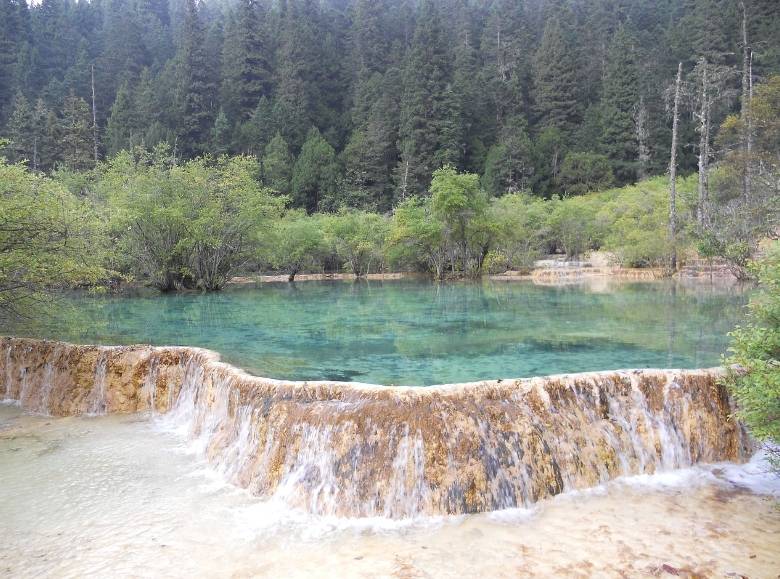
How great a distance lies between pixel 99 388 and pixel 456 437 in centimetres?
647

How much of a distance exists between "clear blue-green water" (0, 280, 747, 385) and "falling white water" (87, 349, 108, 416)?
1.79 meters

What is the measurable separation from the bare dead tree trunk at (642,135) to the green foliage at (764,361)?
153 ft

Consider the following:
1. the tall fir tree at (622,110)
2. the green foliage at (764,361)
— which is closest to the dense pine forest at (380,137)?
the tall fir tree at (622,110)

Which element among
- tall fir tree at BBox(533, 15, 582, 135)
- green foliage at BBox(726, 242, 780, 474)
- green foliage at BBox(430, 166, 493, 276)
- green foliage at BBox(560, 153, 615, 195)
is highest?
tall fir tree at BBox(533, 15, 582, 135)

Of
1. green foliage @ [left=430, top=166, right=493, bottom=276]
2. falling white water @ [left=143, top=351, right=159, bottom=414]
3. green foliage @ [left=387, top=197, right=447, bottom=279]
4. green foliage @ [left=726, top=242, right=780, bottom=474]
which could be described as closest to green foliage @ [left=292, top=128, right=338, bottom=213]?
green foliage @ [left=387, top=197, right=447, bottom=279]

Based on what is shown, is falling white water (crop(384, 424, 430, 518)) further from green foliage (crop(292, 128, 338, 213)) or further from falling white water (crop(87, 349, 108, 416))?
green foliage (crop(292, 128, 338, 213))

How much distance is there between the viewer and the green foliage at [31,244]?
9.29 metres

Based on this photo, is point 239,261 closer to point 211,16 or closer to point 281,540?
point 281,540

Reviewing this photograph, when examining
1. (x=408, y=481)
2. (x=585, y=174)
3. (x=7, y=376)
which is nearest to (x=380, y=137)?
(x=585, y=174)

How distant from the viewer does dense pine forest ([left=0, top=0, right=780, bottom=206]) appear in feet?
163

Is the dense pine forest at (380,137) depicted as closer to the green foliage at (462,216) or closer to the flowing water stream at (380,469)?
the green foliage at (462,216)

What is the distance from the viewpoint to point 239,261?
2742 centimetres

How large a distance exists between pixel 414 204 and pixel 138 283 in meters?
15.6

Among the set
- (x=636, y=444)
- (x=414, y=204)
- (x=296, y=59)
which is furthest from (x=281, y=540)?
(x=296, y=59)
